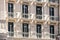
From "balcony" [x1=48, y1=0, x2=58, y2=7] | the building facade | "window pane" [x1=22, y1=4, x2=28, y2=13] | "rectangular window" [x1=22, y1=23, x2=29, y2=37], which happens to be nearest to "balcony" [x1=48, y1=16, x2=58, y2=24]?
the building facade

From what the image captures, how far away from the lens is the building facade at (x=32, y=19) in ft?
107

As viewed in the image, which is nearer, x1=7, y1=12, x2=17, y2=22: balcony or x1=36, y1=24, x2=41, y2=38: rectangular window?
x1=7, y1=12, x2=17, y2=22: balcony

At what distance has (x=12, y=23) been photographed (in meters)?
32.8

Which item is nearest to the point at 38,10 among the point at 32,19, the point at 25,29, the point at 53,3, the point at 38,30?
the point at 32,19

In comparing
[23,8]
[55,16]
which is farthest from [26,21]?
[55,16]

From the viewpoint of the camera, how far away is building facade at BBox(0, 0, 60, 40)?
32594 mm

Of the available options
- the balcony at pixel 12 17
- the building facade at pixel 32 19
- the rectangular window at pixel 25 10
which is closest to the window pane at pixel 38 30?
the building facade at pixel 32 19

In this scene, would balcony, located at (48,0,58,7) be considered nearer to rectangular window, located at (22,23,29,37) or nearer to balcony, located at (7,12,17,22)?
rectangular window, located at (22,23,29,37)

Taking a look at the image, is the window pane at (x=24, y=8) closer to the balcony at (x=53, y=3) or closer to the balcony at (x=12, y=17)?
the balcony at (x=12, y=17)

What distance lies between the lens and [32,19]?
110 ft

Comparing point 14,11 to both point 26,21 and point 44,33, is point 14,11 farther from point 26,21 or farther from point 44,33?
point 44,33

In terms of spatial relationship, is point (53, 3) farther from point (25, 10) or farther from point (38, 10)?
point (25, 10)

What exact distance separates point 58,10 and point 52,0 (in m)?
1.75

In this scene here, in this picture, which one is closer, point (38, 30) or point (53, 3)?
point (38, 30)
